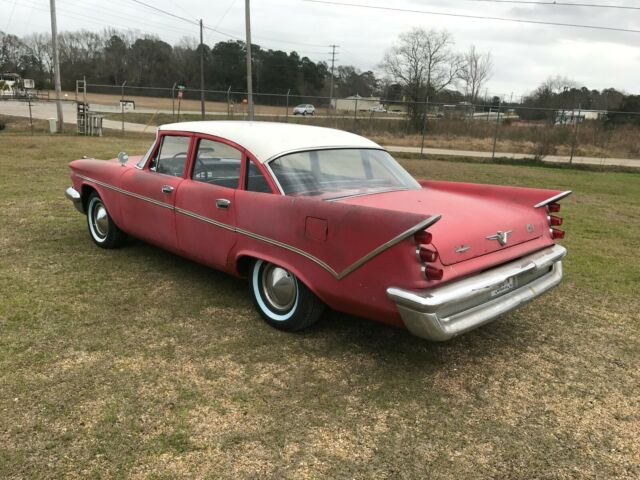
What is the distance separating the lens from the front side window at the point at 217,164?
3.99 m

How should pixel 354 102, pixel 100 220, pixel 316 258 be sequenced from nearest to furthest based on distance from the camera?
pixel 316 258 < pixel 100 220 < pixel 354 102

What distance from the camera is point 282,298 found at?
3.68 m

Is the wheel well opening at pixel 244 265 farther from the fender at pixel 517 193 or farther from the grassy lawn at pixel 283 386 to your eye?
the fender at pixel 517 193

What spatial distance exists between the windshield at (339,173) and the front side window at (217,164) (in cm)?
41

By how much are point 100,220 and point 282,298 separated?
2.86 m

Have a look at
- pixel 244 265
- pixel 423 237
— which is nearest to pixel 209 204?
pixel 244 265

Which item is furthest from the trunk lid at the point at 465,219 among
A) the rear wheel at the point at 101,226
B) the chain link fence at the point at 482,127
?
the chain link fence at the point at 482,127

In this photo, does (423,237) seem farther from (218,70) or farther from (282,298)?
(218,70)

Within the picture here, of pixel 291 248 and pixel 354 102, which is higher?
pixel 354 102

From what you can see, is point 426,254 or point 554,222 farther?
point 554,222

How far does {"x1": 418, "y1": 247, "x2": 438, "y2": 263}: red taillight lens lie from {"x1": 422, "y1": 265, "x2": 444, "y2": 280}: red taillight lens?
0.16 ft

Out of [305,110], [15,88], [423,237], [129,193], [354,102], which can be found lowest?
[129,193]

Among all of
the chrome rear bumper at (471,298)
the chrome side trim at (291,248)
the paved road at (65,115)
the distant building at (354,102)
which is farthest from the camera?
the paved road at (65,115)

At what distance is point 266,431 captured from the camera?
2611 mm
